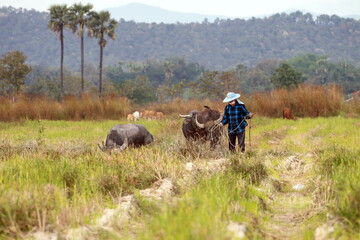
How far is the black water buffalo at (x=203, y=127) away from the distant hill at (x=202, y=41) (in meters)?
132

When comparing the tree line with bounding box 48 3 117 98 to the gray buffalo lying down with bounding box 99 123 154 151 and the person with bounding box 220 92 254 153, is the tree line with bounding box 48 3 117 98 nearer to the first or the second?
the gray buffalo lying down with bounding box 99 123 154 151

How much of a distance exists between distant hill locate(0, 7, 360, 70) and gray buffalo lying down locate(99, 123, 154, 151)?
131586mm

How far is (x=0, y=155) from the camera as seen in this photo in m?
8.08

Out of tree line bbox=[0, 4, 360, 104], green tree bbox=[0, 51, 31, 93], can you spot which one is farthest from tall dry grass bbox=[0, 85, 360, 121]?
green tree bbox=[0, 51, 31, 93]

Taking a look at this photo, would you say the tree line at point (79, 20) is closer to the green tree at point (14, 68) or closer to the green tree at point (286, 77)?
the green tree at point (14, 68)

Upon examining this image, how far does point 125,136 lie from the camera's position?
32.7 feet

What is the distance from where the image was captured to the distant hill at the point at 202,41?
14438cm

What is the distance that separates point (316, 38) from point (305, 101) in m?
143

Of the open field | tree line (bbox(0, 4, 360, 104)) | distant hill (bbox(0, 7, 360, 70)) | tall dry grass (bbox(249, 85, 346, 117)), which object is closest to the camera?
the open field

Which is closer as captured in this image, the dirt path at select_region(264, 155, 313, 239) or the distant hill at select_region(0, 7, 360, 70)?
the dirt path at select_region(264, 155, 313, 239)

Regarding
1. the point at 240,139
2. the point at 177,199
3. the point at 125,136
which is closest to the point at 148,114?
the point at 125,136

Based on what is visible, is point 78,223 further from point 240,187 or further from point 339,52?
point 339,52

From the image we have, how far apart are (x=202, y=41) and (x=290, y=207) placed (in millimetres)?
157600

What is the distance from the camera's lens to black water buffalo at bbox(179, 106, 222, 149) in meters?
9.49
